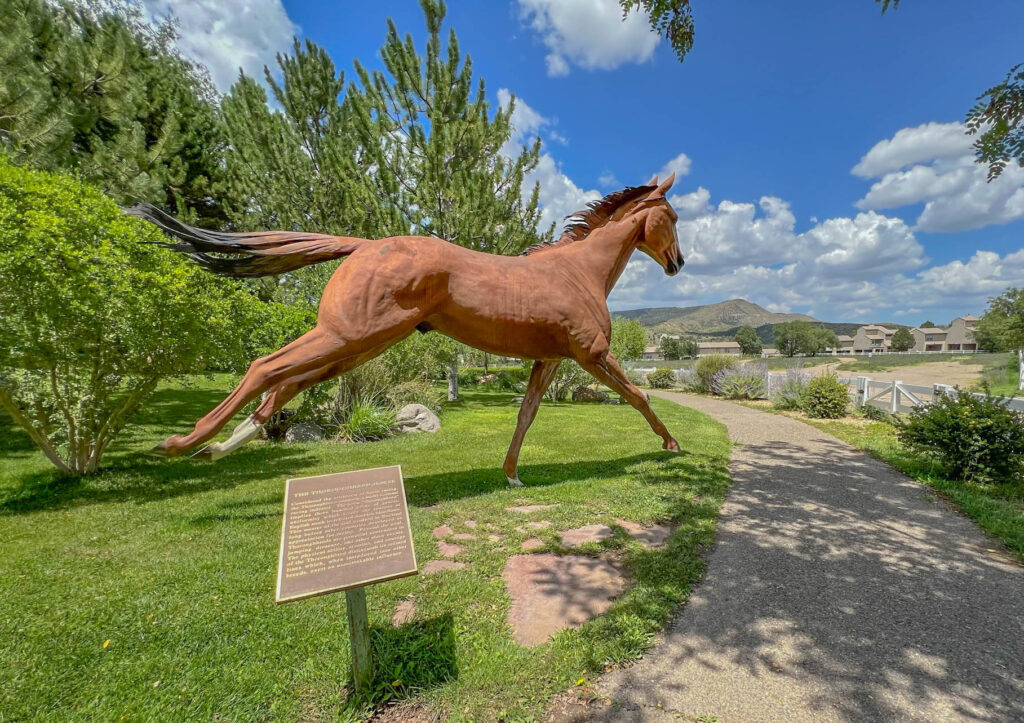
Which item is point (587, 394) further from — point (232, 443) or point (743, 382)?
point (232, 443)

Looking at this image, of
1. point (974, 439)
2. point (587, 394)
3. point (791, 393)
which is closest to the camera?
point (974, 439)

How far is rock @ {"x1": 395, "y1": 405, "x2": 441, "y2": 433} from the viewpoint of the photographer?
8.38m

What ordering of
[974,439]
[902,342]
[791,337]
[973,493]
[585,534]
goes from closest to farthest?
[585,534] < [973,493] < [974,439] < [902,342] < [791,337]

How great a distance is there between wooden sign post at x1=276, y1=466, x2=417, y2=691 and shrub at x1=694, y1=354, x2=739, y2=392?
61.2 feet

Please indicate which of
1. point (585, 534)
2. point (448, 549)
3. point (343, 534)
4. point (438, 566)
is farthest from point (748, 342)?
point (343, 534)

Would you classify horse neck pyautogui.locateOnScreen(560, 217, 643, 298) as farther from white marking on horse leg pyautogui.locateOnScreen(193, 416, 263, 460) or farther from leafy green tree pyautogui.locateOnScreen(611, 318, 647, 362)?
leafy green tree pyautogui.locateOnScreen(611, 318, 647, 362)

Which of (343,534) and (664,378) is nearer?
(343,534)

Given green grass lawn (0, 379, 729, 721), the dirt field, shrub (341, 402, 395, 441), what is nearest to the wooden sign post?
green grass lawn (0, 379, 729, 721)

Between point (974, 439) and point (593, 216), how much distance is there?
5.45m

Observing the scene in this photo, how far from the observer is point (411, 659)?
2023mm

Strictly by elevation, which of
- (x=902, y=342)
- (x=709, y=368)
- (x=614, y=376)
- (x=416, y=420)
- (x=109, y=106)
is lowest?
(x=416, y=420)

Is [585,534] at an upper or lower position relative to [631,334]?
lower

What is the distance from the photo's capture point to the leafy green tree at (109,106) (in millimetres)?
8422

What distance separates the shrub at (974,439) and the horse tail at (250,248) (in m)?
7.39
